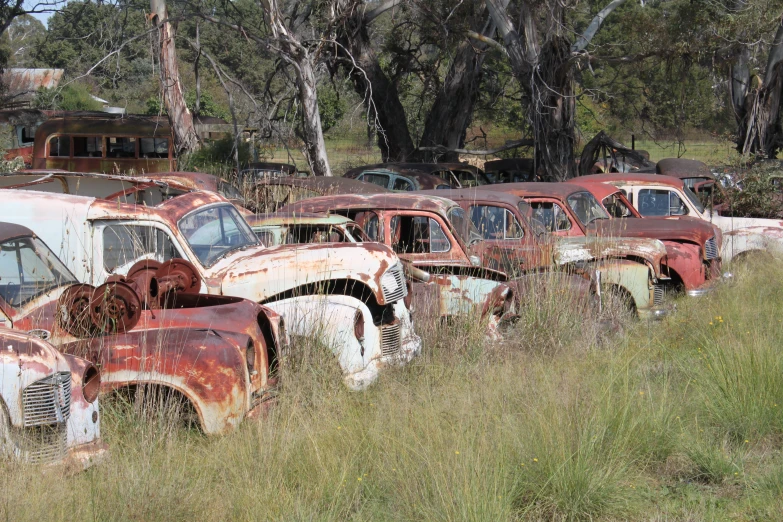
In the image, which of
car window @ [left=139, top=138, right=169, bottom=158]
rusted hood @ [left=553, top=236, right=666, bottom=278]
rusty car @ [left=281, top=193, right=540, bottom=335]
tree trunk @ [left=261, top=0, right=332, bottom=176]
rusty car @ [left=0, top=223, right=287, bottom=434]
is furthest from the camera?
car window @ [left=139, top=138, right=169, bottom=158]

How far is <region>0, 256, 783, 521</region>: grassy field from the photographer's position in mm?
4340

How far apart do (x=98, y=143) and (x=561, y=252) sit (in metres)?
15.9

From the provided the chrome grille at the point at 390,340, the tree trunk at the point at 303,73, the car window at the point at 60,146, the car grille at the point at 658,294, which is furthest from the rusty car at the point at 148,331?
the car window at the point at 60,146

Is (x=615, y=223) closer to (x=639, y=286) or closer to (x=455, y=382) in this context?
(x=639, y=286)

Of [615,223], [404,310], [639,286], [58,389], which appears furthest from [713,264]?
[58,389]

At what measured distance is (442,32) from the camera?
24.2 meters

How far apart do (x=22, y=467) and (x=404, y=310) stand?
3.65 meters

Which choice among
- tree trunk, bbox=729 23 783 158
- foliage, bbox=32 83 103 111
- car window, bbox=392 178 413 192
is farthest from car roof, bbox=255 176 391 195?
foliage, bbox=32 83 103 111

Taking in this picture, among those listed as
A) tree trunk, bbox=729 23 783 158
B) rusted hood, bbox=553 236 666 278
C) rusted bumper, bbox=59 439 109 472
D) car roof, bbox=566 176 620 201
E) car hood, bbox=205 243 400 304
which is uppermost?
tree trunk, bbox=729 23 783 158

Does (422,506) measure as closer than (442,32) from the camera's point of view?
Yes

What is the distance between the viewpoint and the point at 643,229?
36.7 feet

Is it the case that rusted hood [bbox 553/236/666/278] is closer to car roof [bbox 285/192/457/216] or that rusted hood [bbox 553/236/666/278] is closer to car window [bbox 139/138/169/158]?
car roof [bbox 285/192/457/216]

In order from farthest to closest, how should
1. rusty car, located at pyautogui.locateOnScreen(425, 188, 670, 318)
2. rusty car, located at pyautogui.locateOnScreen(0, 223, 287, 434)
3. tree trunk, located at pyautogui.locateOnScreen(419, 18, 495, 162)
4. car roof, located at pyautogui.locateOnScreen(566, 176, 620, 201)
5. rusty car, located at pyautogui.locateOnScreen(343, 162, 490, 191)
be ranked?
tree trunk, located at pyautogui.locateOnScreen(419, 18, 495, 162) → rusty car, located at pyautogui.locateOnScreen(343, 162, 490, 191) → car roof, located at pyautogui.locateOnScreen(566, 176, 620, 201) → rusty car, located at pyautogui.locateOnScreen(425, 188, 670, 318) → rusty car, located at pyautogui.locateOnScreen(0, 223, 287, 434)

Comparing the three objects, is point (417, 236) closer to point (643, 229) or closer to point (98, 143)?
point (643, 229)
